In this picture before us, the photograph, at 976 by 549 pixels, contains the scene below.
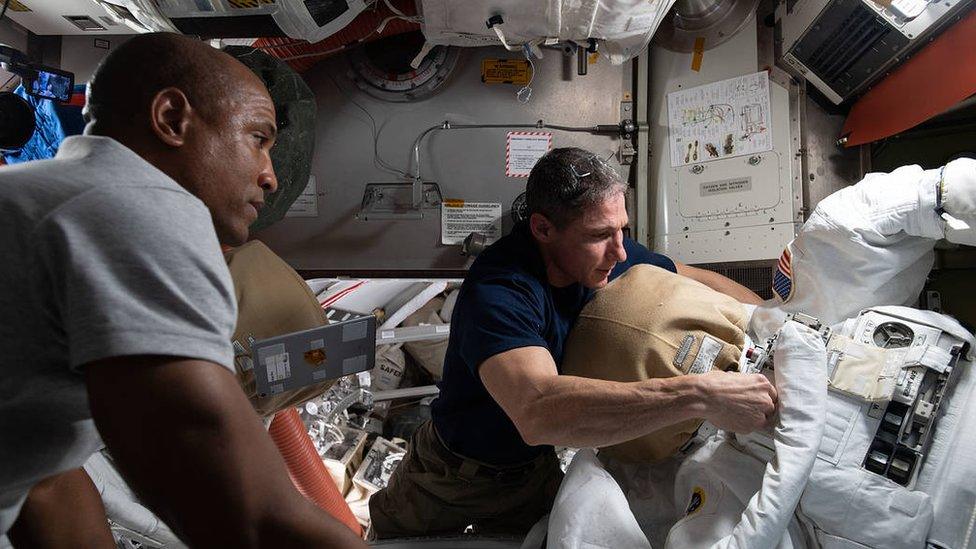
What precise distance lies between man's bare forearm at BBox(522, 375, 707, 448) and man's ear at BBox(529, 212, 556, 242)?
0.51 m

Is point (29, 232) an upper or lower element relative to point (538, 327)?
upper

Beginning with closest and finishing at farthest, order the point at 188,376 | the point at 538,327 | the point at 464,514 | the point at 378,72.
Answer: the point at 188,376, the point at 538,327, the point at 464,514, the point at 378,72

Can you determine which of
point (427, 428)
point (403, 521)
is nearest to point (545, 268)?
point (427, 428)

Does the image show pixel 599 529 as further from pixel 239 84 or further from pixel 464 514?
pixel 239 84

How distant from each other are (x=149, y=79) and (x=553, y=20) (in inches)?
88.0

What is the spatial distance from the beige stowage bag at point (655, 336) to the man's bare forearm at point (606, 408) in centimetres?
13

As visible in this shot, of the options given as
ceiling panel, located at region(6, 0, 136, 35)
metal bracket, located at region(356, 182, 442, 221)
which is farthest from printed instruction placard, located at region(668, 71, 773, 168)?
ceiling panel, located at region(6, 0, 136, 35)

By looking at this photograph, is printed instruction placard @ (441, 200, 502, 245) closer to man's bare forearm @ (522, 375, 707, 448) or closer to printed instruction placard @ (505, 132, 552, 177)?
printed instruction placard @ (505, 132, 552, 177)

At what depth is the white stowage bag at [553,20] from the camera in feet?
8.84

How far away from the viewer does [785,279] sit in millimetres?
1674

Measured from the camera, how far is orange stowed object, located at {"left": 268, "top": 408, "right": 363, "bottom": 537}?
2.25 metres

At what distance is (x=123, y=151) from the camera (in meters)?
0.70

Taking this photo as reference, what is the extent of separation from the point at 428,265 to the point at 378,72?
4.12 ft

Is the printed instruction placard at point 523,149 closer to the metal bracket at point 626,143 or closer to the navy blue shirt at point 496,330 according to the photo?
the metal bracket at point 626,143
